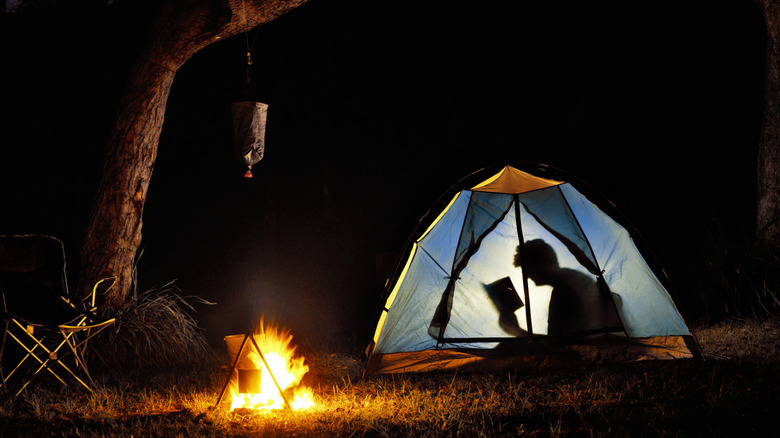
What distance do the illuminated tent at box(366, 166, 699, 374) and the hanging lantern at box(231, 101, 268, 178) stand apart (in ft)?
4.55

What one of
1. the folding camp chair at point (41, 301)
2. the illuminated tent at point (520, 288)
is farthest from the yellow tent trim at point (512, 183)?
the folding camp chair at point (41, 301)

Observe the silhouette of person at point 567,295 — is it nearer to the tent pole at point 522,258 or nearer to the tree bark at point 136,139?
the tent pole at point 522,258

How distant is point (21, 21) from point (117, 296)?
12.7ft

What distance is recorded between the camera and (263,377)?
119 inches

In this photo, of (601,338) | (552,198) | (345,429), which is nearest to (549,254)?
(552,198)

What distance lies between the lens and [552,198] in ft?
13.6

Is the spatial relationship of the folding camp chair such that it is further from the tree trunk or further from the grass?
the tree trunk

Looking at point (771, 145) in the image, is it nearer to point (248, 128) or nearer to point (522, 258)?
point (522, 258)

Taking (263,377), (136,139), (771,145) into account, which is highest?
(136,139)

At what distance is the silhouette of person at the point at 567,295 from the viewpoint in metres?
4.08

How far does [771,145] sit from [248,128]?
4.55m

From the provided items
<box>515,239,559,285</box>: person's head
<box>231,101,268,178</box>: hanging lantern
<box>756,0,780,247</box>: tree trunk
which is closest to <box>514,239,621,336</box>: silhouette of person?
<box>515,239,559,285</box>: person's head

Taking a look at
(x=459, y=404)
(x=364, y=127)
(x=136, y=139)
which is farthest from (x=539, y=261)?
(x=364, y=127)

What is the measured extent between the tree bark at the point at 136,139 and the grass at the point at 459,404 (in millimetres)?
881
